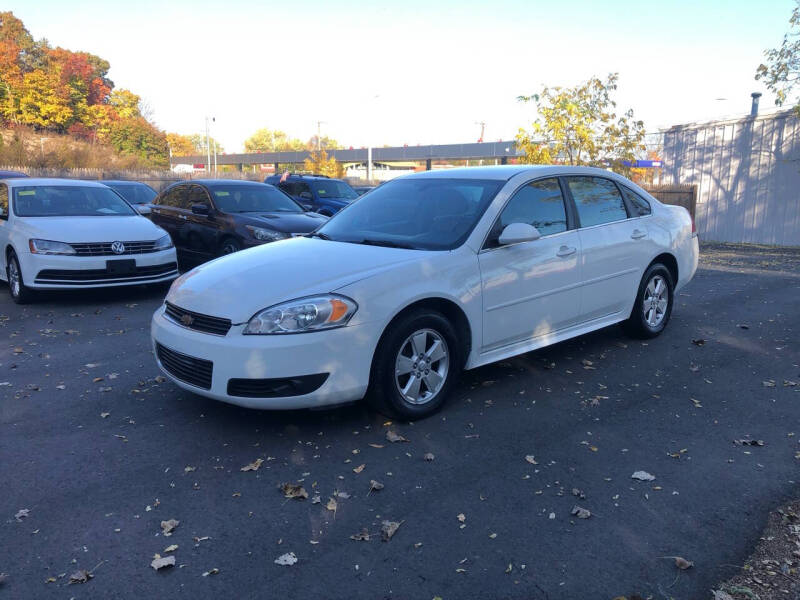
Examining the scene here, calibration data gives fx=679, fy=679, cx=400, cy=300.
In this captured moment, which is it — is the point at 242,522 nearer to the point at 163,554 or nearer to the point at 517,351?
the point at 163,554

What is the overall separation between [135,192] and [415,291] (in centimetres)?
1358

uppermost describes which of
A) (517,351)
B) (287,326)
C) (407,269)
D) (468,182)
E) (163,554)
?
(468,182)

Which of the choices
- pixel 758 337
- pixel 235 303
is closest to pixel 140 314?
pixel 235 303

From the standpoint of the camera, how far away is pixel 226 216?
10664 mm

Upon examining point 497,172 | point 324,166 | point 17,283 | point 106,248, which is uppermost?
point 324,166

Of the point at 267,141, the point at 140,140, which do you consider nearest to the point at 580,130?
the point at 140,140

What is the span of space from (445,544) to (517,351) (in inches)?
92.8

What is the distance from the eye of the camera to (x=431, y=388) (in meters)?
4.71

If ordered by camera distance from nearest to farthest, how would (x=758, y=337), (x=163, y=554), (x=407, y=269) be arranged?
(x=163, y=554) < (x=407, y=269) < (x=758, y=337)

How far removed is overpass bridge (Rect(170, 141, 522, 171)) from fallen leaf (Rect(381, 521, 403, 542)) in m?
32.8

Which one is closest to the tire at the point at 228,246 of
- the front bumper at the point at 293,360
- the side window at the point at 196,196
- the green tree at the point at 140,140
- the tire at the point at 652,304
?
the side window at the point at 196,196

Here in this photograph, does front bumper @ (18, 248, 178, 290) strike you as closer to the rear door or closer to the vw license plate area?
the vw license plate area

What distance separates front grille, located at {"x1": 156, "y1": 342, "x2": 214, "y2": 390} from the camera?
4301 millimetres

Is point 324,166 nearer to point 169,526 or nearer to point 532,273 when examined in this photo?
point 532,273
